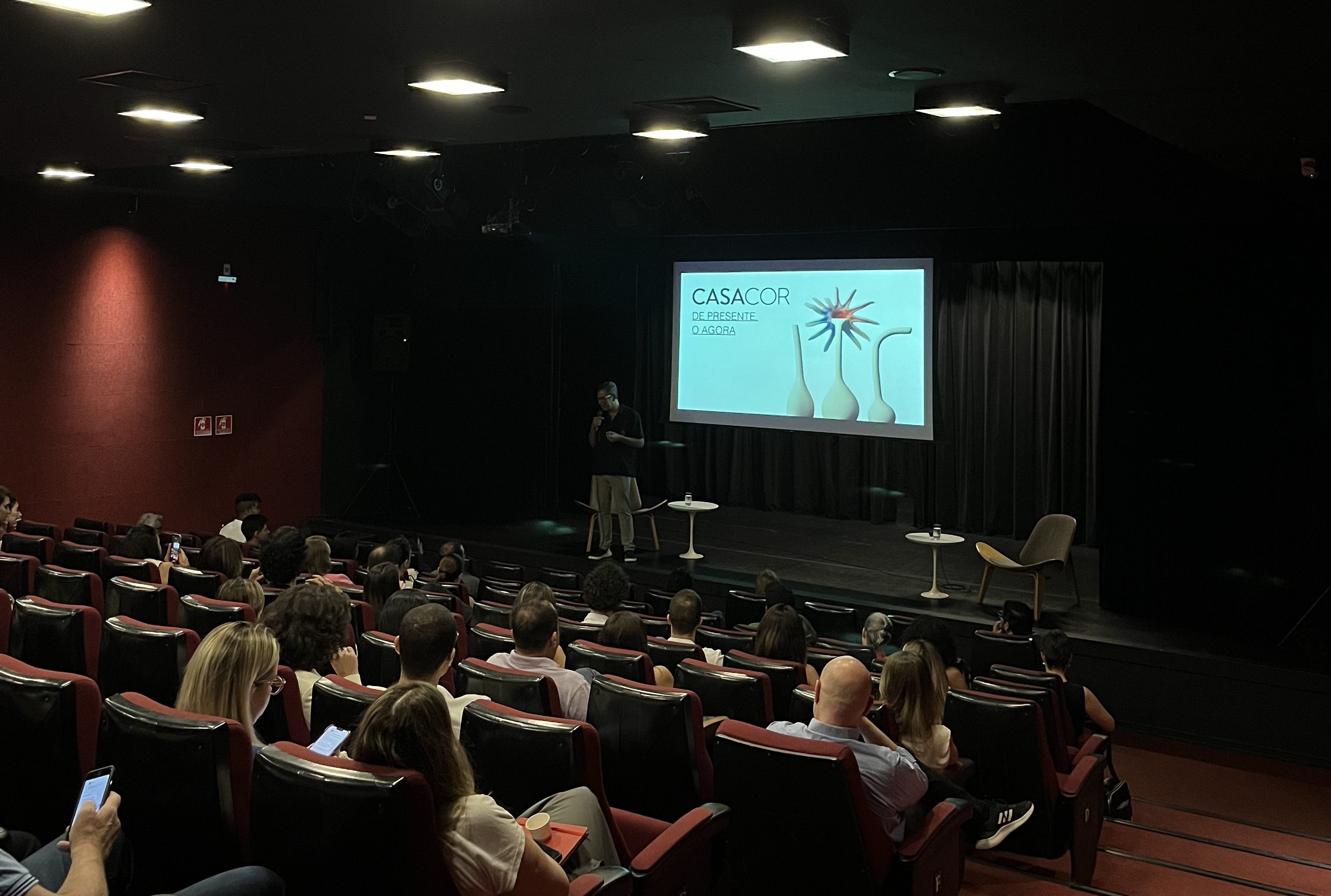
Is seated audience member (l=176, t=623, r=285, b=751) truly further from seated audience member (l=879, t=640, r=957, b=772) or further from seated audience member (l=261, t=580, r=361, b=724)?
seated audience member (l=879, t=640, r=957, b=772)

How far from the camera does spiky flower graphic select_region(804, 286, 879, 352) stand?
11086 millimetres

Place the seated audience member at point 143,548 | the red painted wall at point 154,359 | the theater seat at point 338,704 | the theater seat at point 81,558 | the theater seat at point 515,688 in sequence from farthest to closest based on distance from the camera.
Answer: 1. the red painted wall at point 154,359
2. the seated audience member at point 143,548
3. the theater seat at point 81,558
4. the theater seat at point 515,688
5. the theater seat at point 338,704

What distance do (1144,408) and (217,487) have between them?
895 cm

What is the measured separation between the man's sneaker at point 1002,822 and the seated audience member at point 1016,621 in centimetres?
269

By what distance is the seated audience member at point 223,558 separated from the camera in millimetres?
6496

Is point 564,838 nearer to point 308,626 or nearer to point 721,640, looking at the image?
point 308,626

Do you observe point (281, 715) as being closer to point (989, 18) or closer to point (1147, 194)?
point (989, 18)

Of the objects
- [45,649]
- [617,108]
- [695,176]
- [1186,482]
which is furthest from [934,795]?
[695,176]

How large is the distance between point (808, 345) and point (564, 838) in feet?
29.6

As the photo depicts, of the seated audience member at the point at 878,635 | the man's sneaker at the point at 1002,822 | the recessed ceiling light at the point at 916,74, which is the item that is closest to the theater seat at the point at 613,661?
the man's sneaker at the point at 1002,822

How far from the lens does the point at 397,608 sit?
509 centimetres

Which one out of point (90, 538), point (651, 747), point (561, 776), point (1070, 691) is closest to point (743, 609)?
point (1070, 691)

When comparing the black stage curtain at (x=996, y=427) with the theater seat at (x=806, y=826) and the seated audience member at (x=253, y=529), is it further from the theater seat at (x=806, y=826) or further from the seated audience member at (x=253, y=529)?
the theater seat at (x=806, y=826)

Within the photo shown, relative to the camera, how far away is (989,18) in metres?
4.23
